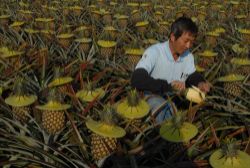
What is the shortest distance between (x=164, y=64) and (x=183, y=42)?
243 millimetres

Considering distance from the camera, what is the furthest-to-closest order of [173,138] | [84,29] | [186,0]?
[186,0] < [84,29] < [173,138]

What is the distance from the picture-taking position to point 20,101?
10.3 ft

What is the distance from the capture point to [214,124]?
137 inches

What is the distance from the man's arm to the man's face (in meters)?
0.35

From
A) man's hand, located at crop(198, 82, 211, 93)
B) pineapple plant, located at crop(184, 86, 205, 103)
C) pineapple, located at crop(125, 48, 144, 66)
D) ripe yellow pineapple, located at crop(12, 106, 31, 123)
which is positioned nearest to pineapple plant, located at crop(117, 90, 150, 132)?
pineapple plant, located at crop(184, 86, 205, 103)

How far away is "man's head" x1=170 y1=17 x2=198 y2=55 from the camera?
147 inches

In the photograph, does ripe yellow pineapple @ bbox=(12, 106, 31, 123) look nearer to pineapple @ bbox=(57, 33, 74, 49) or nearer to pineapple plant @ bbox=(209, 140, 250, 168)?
pineapple plant @ bbox=(209, 140, 250, 168)

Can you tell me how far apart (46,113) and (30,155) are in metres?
0.31

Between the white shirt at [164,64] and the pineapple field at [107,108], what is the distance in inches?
8.5

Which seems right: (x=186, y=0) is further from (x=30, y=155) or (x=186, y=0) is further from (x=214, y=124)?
(x=30, y=155)

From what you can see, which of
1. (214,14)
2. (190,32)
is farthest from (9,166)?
(214,14)

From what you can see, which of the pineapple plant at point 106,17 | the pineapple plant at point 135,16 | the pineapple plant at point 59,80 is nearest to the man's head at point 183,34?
the pineapple plant at point 59,80

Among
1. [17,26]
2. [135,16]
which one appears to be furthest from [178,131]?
[135,16]

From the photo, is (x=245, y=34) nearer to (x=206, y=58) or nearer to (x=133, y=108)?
(x=206, y=58)
